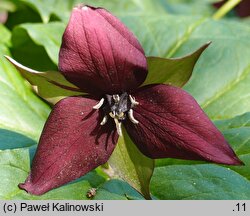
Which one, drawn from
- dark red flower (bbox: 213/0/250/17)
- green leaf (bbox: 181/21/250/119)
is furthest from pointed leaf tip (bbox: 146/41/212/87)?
dark red flower (bbox: 213/0/250/17)

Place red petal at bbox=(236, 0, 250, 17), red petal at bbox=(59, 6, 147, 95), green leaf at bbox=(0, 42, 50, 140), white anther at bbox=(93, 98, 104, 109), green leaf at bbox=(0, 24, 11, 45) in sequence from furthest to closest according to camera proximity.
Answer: red petal at bbox=(236, 0, 250, 17)
green leaf at bbox=(0, 24, 11, 45)
green leaf at bbox=(0, 42, 50, 140)
white anther at bbox=(93, 98, 104, 109)
red petal at bbox=(59, 6, 147, 95)

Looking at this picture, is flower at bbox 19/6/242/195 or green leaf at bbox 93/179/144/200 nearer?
flower at bbox 19/6/242/195

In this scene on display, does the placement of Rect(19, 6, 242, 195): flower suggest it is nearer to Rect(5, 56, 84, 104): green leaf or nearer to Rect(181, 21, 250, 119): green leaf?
Rect(5, 56, 84, 104): green leaf

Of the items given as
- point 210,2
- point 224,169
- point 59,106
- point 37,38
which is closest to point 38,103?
point 37,38

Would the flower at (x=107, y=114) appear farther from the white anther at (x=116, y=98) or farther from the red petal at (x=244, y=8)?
the red petal at (x=244, y=8)

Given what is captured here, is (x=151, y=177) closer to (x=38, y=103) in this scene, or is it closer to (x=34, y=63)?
(x=38, y=103)

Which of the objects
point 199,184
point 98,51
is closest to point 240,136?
point 199,184

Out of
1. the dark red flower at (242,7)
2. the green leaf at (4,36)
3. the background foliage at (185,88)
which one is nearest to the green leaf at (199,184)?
the background foliage at (185,88)

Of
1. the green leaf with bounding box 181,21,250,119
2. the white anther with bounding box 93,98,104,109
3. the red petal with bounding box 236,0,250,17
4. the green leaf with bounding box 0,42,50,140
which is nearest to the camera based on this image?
the white anther with bounding box 93,98,104,109
